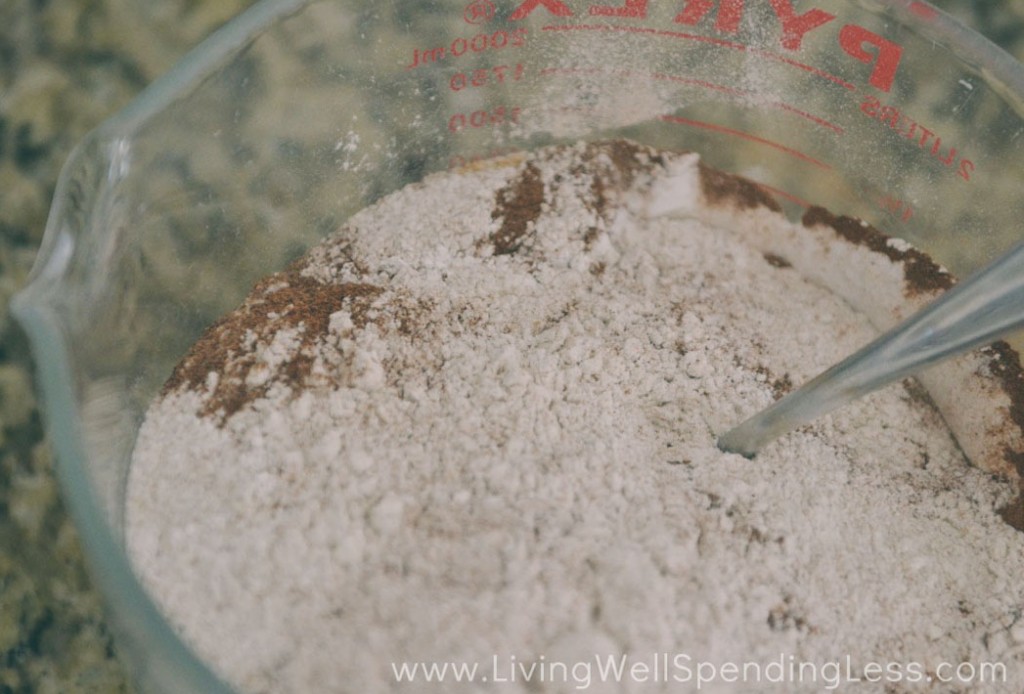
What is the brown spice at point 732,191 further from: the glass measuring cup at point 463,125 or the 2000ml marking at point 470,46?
the 2000ml marking at point 470,46

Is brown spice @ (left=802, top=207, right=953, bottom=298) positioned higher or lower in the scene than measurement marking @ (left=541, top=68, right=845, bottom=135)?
lower

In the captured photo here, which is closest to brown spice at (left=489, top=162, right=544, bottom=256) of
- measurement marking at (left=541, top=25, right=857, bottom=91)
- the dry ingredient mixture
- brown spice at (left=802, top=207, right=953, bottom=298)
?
the dry ingredient mixture

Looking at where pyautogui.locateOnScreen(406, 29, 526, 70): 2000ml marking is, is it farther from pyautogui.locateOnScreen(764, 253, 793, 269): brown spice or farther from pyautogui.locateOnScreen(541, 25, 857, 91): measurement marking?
pyautogui.locateOnScreen(764, 253, 793, 269): brown spice

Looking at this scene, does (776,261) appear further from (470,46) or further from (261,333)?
(261,333)

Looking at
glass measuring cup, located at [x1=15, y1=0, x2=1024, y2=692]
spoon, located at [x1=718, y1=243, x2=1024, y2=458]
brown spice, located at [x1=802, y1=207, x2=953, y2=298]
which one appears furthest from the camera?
brown spice, located at [x1=802, y1=207, x2=953, y2=298]

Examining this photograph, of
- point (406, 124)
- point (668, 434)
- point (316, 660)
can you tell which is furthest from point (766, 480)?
Answer: point (406, 124)

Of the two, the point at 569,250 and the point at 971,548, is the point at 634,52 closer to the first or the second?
the point at 569,250
